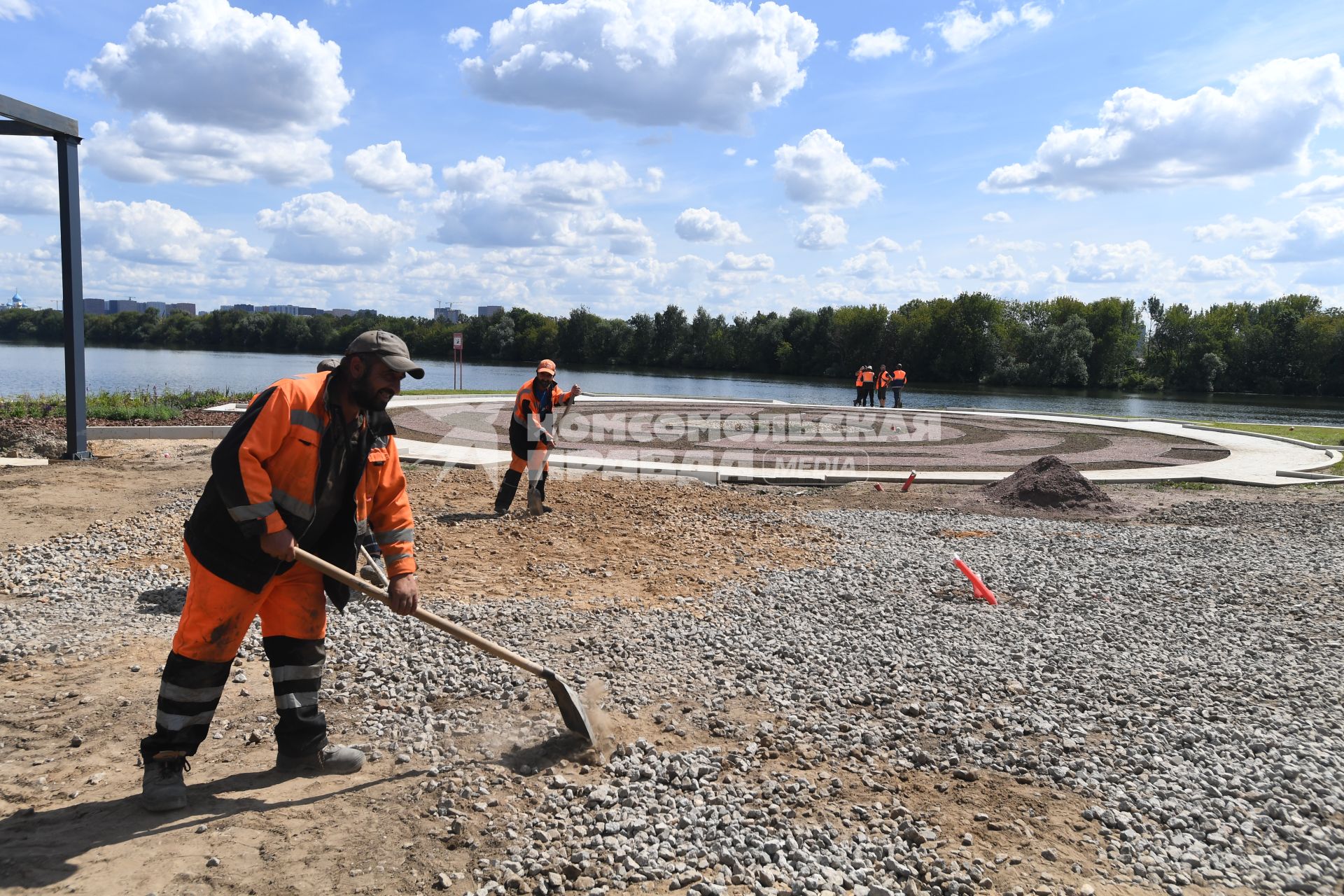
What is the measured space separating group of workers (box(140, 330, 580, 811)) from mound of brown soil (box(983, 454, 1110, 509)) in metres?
10.1

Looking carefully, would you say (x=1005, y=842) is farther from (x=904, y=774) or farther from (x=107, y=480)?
(x=107, y=480)

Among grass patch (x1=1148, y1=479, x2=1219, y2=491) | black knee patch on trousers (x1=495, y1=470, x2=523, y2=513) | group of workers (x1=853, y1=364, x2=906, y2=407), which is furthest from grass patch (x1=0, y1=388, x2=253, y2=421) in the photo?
group of workers (x1=853, y1=364, x2=906, y2=407)

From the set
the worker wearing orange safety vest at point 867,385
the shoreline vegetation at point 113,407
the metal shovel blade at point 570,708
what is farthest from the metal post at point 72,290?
the worker wearing orange safety vest at point 867,385

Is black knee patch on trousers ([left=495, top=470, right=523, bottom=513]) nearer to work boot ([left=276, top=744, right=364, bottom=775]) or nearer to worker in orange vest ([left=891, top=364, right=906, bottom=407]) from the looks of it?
work boot ([left=276, top=744, right=364, bottom=775])

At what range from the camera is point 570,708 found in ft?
13.6

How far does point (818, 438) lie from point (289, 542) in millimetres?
17015

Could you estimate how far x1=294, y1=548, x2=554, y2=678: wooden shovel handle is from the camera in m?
3.53

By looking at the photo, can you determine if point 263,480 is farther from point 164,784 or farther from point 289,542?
point 164,784

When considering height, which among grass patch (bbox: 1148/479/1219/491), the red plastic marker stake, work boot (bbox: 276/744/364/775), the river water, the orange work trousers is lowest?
work boot (bbox: 276/744/364/775)

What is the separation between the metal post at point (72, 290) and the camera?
11.8m

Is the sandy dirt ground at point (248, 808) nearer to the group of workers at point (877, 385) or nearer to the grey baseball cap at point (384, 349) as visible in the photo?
the grey baseball cap at point (384, 349)

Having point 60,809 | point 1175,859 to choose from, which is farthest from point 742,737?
point 60,809

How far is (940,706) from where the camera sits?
15.8ft

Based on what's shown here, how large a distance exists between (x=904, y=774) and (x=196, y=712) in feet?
10.4
